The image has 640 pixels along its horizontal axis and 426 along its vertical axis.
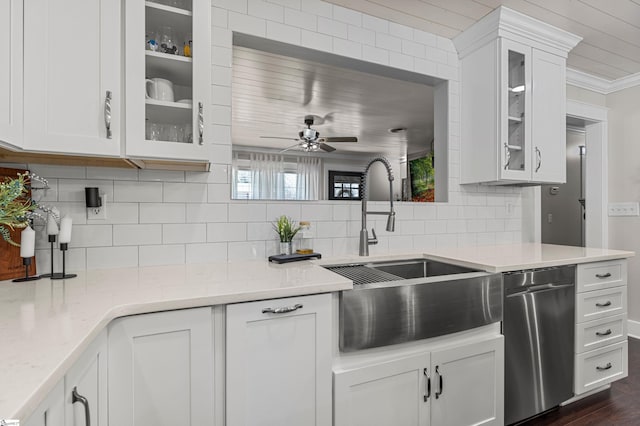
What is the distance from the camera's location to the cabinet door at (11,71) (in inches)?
40.8

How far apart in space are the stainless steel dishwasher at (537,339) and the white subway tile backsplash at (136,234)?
1.79 meters

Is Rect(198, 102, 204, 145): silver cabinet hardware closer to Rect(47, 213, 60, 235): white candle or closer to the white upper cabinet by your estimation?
Rect(47, 213, 60, 235): white candle

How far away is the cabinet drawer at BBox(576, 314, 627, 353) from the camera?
2.00m

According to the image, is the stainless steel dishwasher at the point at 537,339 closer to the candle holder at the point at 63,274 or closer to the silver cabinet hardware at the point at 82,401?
the silver cabinet hardware at the point at 82,401

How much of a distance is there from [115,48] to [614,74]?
13.7 feet

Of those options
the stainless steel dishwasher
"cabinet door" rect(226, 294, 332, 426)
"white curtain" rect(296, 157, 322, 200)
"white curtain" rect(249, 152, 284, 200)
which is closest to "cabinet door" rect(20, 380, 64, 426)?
"cabinet door" rect(226, 294, 332, 426)

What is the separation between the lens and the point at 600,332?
82.0 inches

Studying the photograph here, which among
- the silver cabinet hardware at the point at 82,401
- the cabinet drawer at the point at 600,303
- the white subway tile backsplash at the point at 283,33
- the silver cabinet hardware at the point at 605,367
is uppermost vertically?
the white subway tile backsplash at the point at 283,33

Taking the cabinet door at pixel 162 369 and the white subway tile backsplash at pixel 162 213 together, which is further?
the white subway tile backsplash at pixel 162 213

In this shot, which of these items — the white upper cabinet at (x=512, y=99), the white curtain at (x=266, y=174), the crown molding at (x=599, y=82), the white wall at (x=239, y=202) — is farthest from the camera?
the white curtain at (x=266, y=174)

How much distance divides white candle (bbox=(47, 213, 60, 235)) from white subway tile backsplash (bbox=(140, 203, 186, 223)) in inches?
13.5

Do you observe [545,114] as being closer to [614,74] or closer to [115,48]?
→ [614,74]

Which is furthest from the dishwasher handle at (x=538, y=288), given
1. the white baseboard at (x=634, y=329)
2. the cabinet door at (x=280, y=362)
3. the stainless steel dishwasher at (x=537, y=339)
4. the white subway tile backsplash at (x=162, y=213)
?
the white baseboard at (x=634, y=329)

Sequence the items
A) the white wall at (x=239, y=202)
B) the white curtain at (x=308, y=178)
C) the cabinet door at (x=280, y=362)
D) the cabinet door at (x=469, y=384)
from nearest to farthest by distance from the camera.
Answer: the cabinet door at (x=280, y=362) < the cabinet door at (x=469, y=384) < the white wall at (x=239, y=202) < the white curtain at (x=308, y=178)
